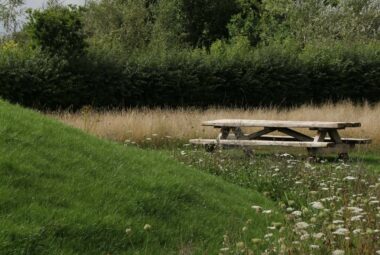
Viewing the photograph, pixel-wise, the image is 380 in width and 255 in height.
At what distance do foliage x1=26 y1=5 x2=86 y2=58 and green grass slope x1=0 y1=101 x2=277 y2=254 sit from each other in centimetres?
1290

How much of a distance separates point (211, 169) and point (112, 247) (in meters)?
4.62

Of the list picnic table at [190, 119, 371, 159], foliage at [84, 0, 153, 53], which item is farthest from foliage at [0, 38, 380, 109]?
foliage at [84, 0, 153, 53]

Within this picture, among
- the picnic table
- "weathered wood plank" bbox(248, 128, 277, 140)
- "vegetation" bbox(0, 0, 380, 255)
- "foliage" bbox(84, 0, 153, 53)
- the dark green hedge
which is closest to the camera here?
"vegetation" bbox(0, 0, 380, 255)

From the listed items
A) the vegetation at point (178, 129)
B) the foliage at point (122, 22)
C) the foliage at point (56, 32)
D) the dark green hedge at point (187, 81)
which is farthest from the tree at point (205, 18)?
the foliage at point (56, 32)

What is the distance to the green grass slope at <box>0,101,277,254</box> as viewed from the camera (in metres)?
4.67


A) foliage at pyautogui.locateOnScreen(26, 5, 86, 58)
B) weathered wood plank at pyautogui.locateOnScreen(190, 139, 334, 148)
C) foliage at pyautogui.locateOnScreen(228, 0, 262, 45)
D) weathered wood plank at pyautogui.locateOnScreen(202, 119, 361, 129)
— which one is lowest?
weathered wood plank at pyautogui.locateOnScreen(190, 139, 334, 148)

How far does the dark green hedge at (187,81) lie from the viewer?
18688 millimetres

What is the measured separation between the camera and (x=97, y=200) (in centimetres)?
531

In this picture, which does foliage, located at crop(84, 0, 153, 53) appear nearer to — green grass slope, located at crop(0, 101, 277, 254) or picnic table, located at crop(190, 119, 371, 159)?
picnic table, located at crop(190, 119, 371, 159)

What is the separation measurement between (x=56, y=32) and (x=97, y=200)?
15.5 meters

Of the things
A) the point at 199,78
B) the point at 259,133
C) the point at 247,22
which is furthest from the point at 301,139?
the point at 247,22

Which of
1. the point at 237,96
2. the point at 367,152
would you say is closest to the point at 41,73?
the point at 237,96

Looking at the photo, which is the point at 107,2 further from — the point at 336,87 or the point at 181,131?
the point at 181,131

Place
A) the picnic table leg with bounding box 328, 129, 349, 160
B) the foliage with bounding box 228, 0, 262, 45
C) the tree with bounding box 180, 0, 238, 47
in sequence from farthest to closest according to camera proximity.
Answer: the tree with bounding box 180, 0, 238, 47
the foliage with bounding box 228, 0, 262, 45
the picnic table leg with bounding box 328, 129, 349, 160
